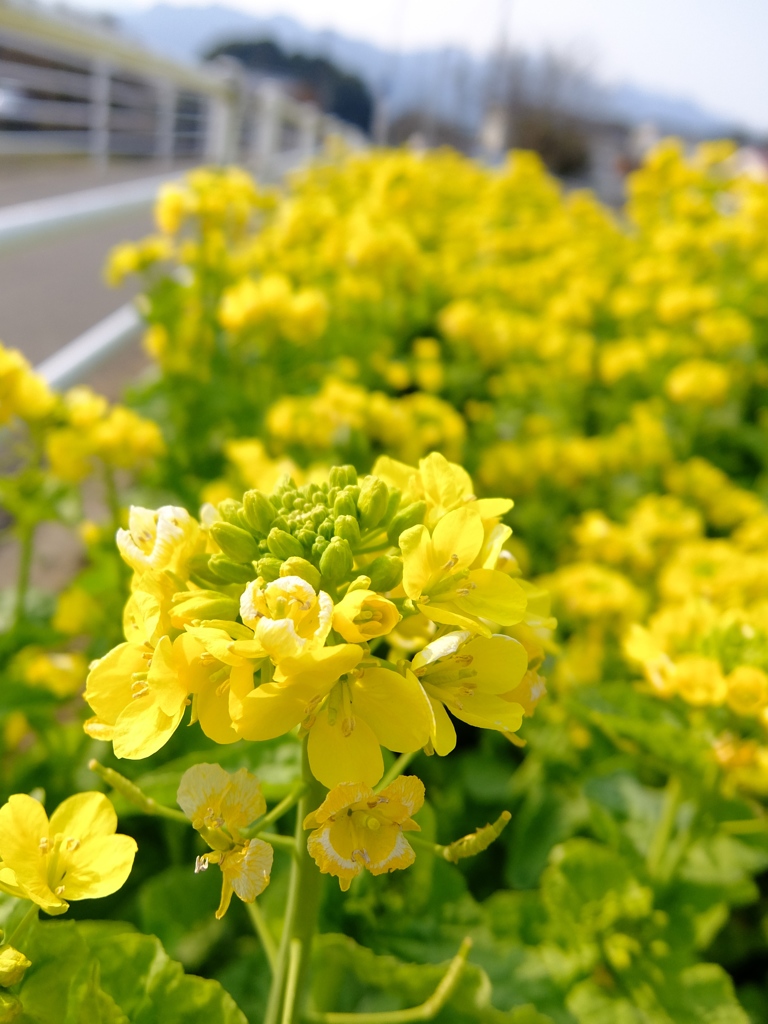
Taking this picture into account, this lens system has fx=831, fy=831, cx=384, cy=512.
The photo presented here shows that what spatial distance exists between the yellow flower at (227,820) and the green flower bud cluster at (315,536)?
0.15 metres

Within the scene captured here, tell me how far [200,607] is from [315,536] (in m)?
0.13

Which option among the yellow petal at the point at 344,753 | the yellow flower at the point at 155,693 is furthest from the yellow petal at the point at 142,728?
the yellow petal at the point at 344,753

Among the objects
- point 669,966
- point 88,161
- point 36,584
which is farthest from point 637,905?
point 88,161

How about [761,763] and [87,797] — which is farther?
[761,763]

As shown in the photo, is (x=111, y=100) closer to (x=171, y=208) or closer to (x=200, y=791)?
(x=171, y=208)

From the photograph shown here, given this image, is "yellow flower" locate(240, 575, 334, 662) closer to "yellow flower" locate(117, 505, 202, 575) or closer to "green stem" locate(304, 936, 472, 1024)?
"yellow flower" locate(117, 505, 202, 575)

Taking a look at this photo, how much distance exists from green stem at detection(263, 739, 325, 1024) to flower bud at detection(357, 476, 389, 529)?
0.20 meters

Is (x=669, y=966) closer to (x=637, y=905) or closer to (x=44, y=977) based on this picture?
(x=637, y=905)

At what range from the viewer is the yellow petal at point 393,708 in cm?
57

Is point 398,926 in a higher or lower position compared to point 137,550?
lower

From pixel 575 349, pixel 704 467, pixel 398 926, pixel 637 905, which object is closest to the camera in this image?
pixel 398 926

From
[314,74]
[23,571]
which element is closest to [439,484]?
[23,571]

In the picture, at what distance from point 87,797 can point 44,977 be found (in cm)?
13

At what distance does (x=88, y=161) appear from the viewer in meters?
7.18
